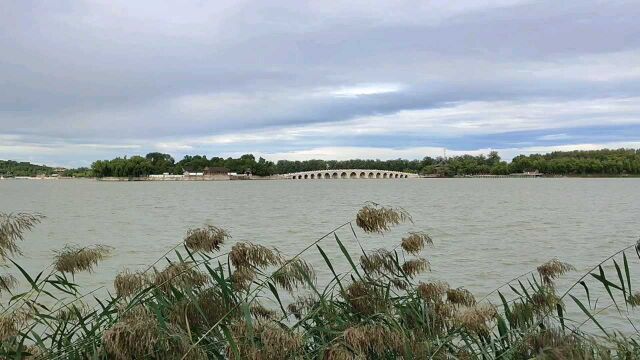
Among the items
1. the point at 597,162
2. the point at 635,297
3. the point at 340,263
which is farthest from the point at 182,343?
the point at 597,162

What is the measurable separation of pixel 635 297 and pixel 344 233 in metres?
19.6

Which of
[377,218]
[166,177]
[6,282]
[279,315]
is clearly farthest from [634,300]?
[166,177]

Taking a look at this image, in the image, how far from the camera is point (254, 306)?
475 centimetres

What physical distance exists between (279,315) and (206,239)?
168 centimetres

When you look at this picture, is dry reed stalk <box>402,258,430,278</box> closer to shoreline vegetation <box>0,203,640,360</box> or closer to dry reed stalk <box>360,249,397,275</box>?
shoreline vegetation <box>0,203,640,360</box>

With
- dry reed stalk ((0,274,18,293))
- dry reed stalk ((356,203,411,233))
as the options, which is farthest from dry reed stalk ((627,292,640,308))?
dry reed stalk ((0,274,18,293))

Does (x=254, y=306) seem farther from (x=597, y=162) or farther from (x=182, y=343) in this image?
(x=597, y=162)

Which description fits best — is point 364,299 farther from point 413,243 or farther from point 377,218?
point 377,218

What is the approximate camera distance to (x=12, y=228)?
3566 millimetres

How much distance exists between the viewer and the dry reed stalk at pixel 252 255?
323cm

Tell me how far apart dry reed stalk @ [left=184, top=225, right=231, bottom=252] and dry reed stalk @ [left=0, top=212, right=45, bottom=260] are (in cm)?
94

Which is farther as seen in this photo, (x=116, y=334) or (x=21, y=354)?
(x=21, y=354)

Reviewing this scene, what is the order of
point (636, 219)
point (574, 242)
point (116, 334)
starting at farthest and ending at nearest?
point (636, 219)
point (574, 242)
point (116, 334)

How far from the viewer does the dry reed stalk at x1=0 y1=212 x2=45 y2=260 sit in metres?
3.55
